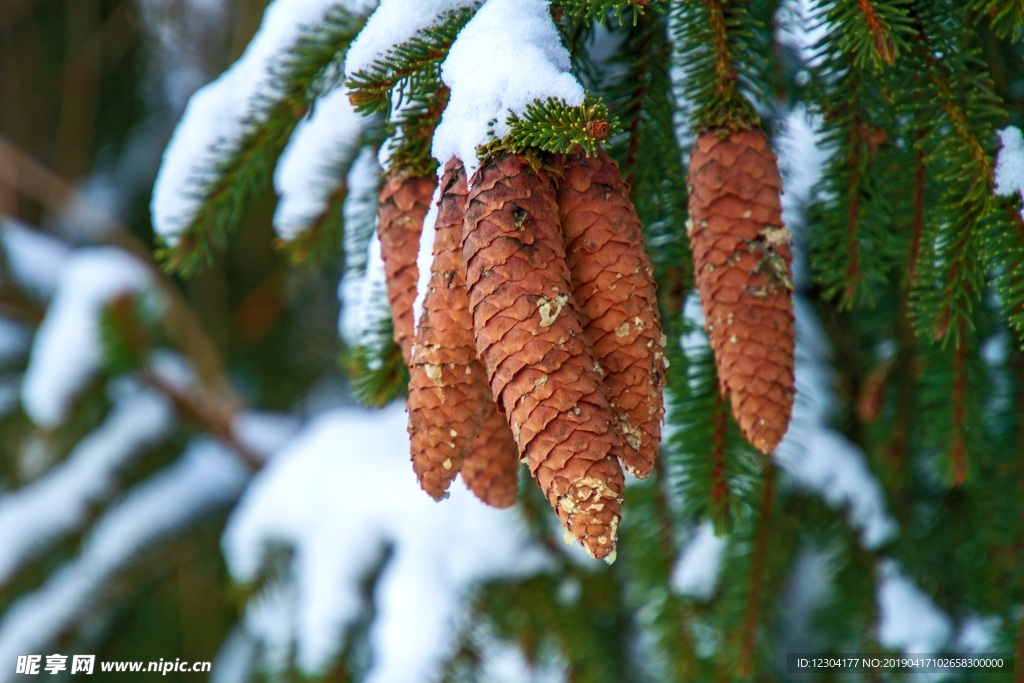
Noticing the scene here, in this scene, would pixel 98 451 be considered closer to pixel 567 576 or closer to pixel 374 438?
pixel 374 438

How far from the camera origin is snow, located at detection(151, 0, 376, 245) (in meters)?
1.01

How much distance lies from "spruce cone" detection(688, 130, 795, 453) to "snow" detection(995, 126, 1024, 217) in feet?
0.68

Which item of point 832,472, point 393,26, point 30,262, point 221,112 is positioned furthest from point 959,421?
point 30,262

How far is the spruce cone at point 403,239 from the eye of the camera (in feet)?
2.65

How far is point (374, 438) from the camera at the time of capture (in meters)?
1.85

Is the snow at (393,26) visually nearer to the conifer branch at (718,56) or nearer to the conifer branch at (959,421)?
the conifer branch at (718,56)

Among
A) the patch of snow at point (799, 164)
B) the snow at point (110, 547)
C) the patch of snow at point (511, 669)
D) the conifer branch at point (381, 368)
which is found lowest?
the patch of snow at point (511, 669)

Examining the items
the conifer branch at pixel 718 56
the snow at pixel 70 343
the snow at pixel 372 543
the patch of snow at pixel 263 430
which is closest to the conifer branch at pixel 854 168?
the conifer branch at pixel 718 56

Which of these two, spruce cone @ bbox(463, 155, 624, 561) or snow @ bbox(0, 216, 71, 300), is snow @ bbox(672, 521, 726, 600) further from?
snow @ bbox(0, 216, 71, 300)

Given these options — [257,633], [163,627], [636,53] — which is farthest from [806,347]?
[163,627]

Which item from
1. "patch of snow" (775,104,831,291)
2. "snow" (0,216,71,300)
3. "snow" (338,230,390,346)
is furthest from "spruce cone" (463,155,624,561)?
"snow" (0,216,71,300)

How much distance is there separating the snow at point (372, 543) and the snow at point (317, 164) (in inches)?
26.7

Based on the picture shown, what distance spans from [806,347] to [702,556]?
0.44 metres

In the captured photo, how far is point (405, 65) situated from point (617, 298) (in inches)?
11.8
